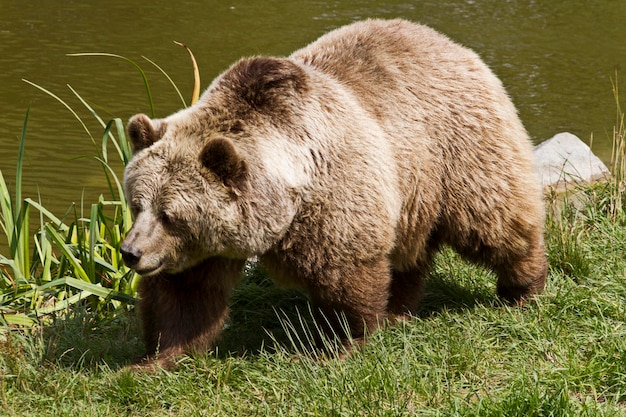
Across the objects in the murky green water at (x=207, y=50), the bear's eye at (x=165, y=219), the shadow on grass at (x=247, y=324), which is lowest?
the murky green water at (x=207, y=50)

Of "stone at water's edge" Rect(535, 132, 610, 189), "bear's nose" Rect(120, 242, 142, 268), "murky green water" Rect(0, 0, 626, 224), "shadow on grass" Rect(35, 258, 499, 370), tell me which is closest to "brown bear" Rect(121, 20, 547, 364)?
"bear's nose" Rect(120, 242, 142, 268)

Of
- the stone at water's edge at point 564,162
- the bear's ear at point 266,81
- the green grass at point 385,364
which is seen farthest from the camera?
the stone at water's edge at point 564,162

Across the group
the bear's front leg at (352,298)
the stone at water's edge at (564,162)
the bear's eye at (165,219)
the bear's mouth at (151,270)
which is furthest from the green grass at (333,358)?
the stone at water's edge at (564,162)

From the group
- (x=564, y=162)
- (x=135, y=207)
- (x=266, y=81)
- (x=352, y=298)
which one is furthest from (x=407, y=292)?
(x=564, y=162)

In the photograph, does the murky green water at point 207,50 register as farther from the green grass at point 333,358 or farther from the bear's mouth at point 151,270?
the bear's mouth at point 151,270

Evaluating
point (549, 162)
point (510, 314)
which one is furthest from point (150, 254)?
point (549, 162)

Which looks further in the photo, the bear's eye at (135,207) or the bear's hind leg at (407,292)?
the bear's hind leg at (407,292)

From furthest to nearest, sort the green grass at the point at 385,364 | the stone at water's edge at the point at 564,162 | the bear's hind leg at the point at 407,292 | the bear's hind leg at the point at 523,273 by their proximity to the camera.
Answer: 1. the stone at water's edge at the point at 564,162
2. the bear's hind leg at the point at 407,292
3. the bear's hind leg at the point at 523,273
4. the green grass at the point at 385,364

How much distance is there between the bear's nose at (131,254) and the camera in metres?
4.28

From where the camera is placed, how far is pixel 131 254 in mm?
4285

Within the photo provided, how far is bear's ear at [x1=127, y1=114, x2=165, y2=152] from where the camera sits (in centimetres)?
448

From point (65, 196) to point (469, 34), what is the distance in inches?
350

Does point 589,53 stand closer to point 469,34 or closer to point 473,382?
point 469,34

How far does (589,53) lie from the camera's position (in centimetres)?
1521
